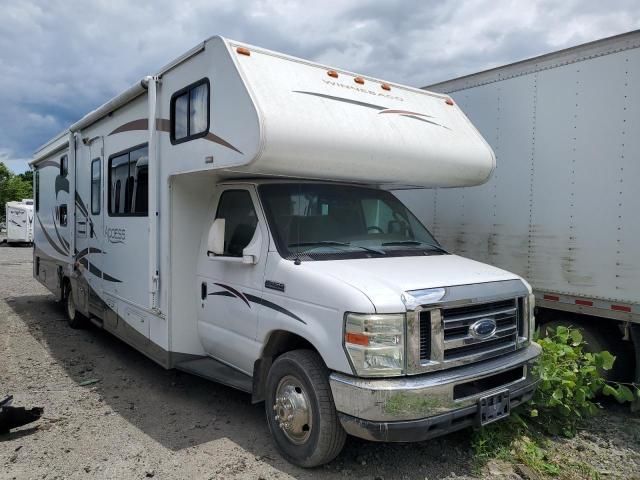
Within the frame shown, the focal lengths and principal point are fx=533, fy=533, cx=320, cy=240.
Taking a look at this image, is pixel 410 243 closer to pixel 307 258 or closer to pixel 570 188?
pixel 307 258

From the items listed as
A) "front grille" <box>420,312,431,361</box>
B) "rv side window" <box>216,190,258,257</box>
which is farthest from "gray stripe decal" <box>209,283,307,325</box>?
"front grille" <box>420,312,431,361</box>

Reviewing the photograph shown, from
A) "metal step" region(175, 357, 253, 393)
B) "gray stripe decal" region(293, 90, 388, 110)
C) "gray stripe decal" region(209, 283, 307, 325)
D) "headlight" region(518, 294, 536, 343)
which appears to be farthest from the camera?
"metal step" region(175, 357, 253, 393)

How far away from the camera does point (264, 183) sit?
15.3 ft

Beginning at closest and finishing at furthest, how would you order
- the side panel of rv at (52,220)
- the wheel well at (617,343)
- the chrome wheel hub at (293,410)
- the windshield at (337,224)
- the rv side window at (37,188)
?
the chrome wheel hub at (293,410), the windshield at (337,224), the wheel well at (617,343), the side panel of rv at (52,220), the rv side window at (37,188)

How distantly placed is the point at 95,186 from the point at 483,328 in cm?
553

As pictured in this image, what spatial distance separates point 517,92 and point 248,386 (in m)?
4.28

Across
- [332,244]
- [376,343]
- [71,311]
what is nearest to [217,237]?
[332,244]

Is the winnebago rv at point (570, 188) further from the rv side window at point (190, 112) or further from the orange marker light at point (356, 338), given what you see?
the rv side window at point (190, 112)

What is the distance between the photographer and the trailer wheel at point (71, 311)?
8328mm

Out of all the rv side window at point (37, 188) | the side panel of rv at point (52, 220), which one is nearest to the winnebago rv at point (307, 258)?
the side panel of rv at point (52, 220)

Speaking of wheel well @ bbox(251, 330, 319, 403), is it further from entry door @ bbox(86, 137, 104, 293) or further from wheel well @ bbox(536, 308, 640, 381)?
entry door @ bbox(86, 137, 104, 293)

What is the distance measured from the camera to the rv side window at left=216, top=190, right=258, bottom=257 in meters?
4.60

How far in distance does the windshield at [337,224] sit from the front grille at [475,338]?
35.9 inches

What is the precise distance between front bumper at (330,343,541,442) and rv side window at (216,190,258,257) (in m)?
1.57
